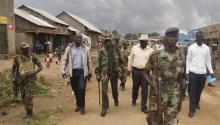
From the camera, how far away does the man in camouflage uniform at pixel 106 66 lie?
9844mm

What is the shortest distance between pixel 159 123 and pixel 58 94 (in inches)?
315

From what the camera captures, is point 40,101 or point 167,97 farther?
point 40,101

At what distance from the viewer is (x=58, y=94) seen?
14.1m

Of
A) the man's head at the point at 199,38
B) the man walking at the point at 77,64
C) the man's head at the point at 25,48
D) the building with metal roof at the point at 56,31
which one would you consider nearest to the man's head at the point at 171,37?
the man's head at the point at 199,38

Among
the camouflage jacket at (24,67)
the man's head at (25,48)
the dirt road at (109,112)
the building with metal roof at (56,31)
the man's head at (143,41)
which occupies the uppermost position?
the building with metal roof at (56,31)

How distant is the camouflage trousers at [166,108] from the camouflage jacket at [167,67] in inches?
5.3

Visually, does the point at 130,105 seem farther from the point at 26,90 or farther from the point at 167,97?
the point at 167,97

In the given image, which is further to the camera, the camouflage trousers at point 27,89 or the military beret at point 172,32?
the camouflage trousers at point 27,89

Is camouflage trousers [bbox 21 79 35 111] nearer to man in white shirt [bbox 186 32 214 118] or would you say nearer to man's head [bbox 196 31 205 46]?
man in white shirt [bbox 186 32 214 118]

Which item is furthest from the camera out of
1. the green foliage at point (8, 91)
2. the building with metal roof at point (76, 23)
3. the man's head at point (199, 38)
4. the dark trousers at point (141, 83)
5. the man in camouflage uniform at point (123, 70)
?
the building with metal roof at point (76, 23)

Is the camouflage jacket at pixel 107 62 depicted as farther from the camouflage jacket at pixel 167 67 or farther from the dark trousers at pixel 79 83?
the camouflage jacket at pixel 167 67

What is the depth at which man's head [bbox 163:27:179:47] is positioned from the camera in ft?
21.2

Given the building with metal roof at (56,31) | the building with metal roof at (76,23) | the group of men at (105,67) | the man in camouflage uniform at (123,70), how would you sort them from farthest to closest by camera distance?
the building with metal roof at (76,23)
the building with metal roof at (56,31)
the man in camouflage uniform at (123,70)
the group of men at (105,67)

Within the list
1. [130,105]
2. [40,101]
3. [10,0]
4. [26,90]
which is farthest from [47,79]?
[10,0]
